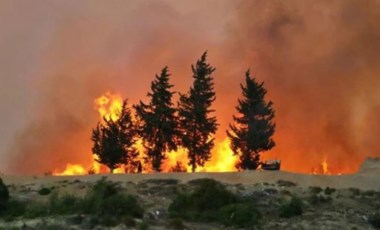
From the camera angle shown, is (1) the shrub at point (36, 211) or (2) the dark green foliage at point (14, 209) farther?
(2) the dark green foliage at point (14, 209)

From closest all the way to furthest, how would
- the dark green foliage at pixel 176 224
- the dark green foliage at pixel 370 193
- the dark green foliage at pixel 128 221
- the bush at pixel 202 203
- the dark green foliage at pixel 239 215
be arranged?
the dark green foliage at pixel 128 221 → the dark green foliage at pixel 176 224 → the dark green foliage at pixel 239 215 → the bush at pixel 202 203 → the dark green foliage at pixel 370 193

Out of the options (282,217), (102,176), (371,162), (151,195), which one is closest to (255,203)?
(282,217)

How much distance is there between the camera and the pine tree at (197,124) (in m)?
75.6

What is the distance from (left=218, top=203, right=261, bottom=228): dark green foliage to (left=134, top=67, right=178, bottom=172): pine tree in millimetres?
29853

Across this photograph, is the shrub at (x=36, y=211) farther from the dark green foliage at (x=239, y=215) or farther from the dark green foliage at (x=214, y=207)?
the dark green foliage at (x=239, y=215)

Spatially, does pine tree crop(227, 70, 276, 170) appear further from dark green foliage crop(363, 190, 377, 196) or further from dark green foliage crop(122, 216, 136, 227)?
dark green foliage crop(122, 216, 136, 227)

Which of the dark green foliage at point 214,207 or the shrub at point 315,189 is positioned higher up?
the shrub at point 315,189

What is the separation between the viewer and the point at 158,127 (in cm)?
7531

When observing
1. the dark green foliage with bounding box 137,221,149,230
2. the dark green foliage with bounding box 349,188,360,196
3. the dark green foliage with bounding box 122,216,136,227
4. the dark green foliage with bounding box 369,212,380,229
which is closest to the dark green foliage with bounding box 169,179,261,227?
the dark green foliage with bounding box 122,216,136,227

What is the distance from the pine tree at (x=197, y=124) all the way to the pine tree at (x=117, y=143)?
6.76 meters

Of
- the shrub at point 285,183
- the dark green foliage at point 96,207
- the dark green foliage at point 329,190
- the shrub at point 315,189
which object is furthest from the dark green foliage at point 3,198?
the dark green foliage at point 329,190

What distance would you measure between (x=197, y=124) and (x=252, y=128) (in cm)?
660

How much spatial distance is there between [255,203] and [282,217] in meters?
5.30

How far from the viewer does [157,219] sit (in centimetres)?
4378
